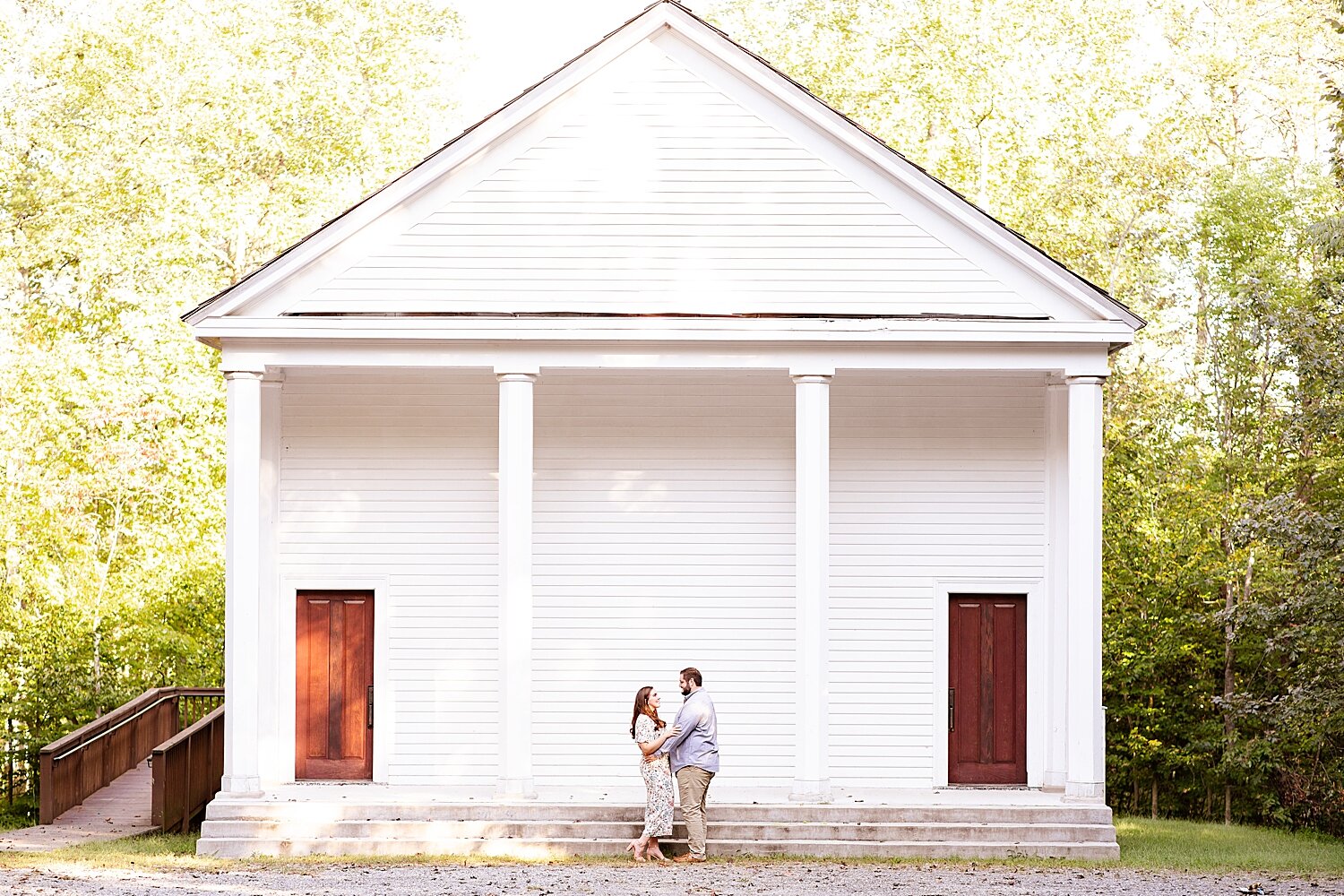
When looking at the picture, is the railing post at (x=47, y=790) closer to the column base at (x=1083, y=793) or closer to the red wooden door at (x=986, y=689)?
the red wooden door at (x=986, y=689)

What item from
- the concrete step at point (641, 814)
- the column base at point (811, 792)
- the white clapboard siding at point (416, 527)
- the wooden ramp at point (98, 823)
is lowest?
the wooden ramp at point (98, 823)

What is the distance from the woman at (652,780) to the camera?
14398 mm

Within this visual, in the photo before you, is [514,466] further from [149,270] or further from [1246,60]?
[1246,60]

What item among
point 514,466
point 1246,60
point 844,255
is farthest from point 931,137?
point 514,466

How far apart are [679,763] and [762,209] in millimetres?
5894

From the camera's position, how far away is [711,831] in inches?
587

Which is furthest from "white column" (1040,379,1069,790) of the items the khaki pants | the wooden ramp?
the wooden ramp

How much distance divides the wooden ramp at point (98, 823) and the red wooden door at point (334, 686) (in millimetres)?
1919

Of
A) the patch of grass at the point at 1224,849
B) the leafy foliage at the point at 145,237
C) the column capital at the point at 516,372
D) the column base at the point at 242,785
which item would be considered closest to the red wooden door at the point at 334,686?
the column base at the point at 242,785

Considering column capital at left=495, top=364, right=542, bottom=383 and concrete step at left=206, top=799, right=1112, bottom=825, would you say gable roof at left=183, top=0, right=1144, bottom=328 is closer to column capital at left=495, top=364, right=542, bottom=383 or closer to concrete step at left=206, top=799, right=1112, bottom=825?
column capital at left=495, top=364, right=542, bottom=383

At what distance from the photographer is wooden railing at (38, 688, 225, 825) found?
1667 cm

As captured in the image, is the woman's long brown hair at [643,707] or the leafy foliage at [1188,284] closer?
the woman's long brown hair at [643,707]

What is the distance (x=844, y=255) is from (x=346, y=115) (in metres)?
16.9

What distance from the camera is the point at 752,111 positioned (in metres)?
A: 16.3
